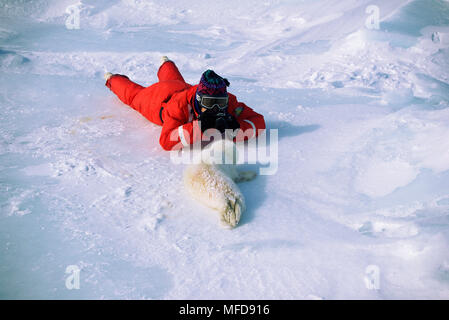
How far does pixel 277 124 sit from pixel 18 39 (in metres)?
3.48

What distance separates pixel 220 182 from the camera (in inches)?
62.2

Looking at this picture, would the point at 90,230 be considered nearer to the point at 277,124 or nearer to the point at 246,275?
the point at 246,275

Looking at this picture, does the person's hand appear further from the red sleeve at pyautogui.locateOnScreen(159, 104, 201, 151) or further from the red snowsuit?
the red sleeve at pyautogui.locateOnScreen(159, 104, 201, 151)

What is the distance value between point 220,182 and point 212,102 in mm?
634

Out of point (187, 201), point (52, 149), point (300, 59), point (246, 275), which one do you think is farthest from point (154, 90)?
point (300, 59)

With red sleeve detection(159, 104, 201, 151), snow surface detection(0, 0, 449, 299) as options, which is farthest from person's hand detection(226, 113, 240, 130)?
snow surface detection(0, 0, 449, 299)

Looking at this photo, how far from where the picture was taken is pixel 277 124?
2.52 metres

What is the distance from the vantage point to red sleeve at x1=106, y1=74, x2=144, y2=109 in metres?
2.75

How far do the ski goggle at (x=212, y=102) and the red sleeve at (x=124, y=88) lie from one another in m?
0.93

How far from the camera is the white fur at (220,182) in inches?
59.6

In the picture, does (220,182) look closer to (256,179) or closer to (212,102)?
(256,179)

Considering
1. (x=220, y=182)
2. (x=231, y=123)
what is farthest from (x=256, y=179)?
(x=231, y=123)

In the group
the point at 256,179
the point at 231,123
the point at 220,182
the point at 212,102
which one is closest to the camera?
the point at 220,182

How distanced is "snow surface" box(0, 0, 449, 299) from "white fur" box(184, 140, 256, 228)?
0.23ft
